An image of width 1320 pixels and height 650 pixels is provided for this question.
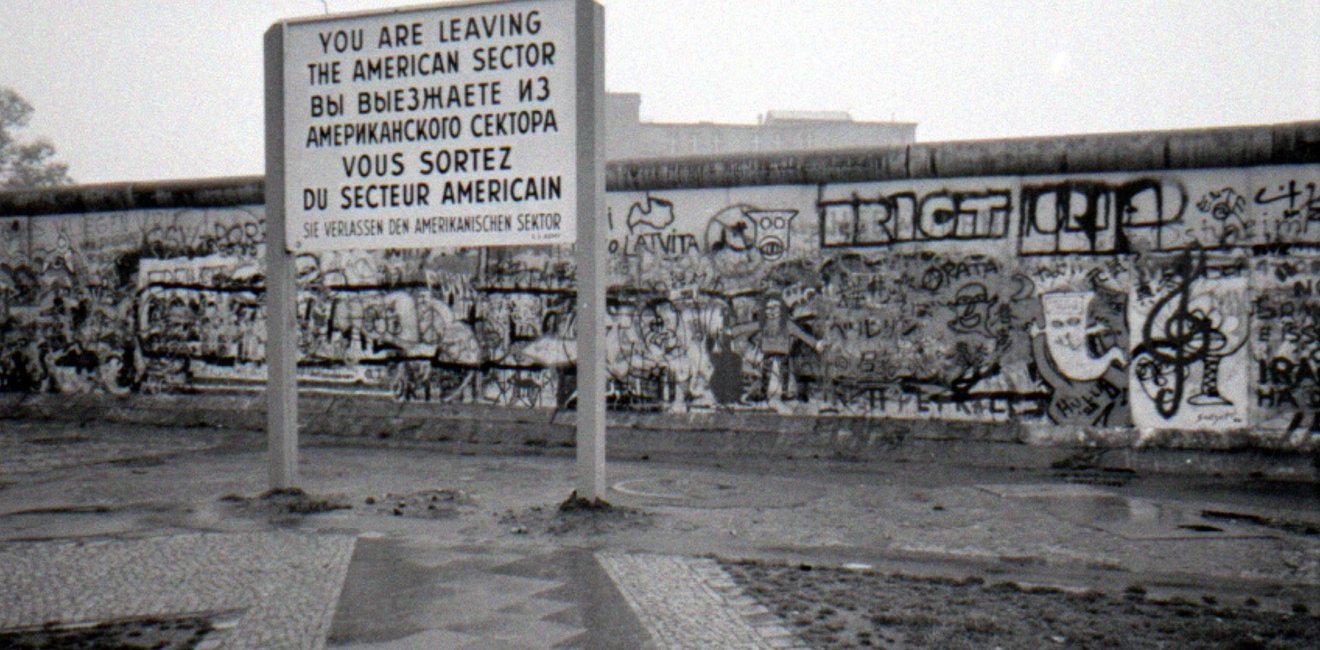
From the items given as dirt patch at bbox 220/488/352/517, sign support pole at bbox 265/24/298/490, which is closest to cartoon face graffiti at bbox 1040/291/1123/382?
dirt patch at bbox 220/488/352/517

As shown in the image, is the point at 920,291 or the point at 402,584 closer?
the point at 402,584

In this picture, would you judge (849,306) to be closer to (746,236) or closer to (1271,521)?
(746,236)

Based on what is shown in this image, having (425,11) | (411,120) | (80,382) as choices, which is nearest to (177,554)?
(411,120)

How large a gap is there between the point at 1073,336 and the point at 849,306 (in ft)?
7.26

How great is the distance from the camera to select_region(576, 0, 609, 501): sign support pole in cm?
784

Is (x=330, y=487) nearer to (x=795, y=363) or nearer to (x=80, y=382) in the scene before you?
(x=795, y=363)

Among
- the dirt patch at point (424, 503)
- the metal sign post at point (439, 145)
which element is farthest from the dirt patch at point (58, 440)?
the dirt patch at point (424, 503)

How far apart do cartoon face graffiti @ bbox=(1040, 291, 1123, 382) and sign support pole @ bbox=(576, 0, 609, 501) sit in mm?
5329

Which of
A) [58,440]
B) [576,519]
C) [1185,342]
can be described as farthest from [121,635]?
[1185,342]

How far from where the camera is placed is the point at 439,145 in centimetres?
832

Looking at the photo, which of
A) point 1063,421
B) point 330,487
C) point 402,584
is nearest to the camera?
point 402,584

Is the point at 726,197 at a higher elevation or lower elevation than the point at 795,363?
higher

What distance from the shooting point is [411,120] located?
8414mm

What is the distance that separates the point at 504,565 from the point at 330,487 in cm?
355
